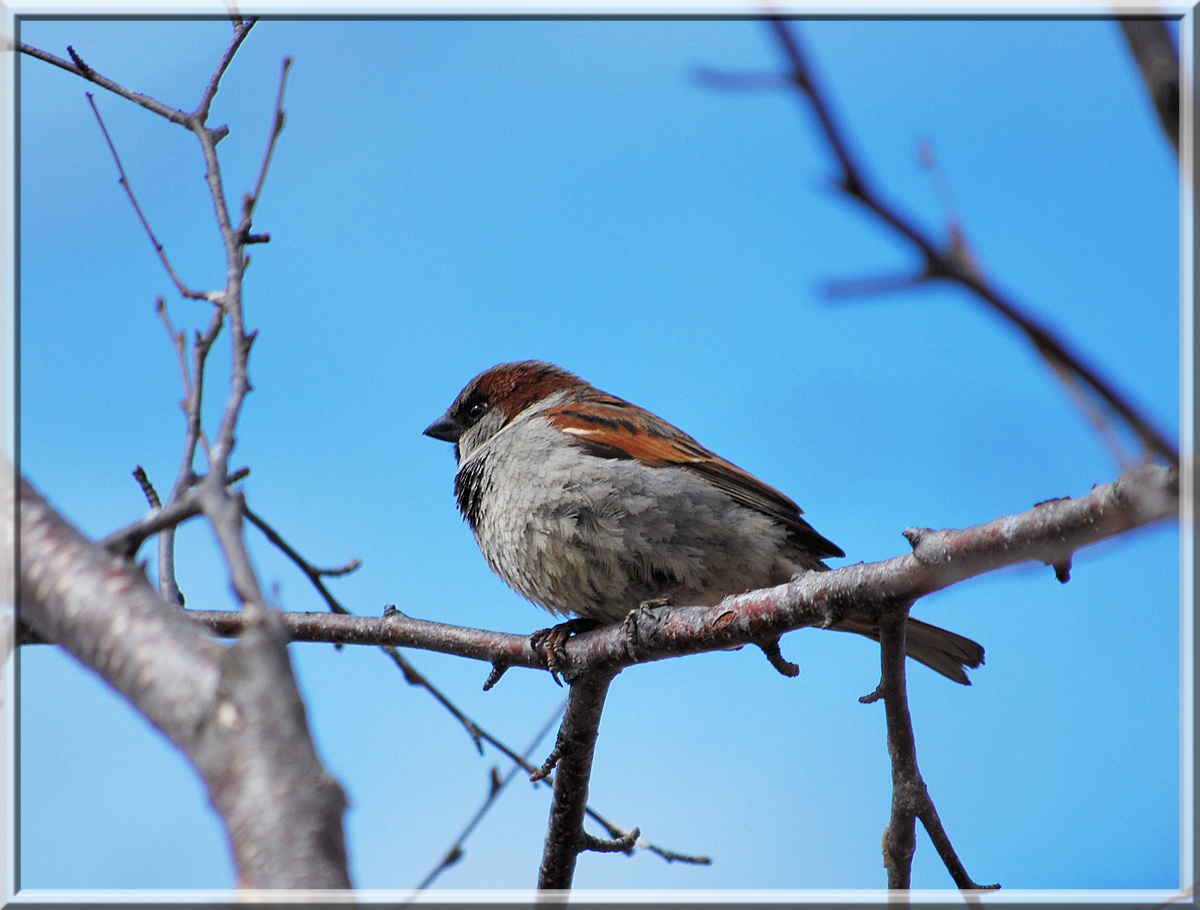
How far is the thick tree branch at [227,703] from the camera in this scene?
4.50 feet

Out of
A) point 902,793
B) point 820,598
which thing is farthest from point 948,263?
point 902,793

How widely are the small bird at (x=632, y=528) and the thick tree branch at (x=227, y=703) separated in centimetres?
245

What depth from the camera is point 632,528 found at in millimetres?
4336

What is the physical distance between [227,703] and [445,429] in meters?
4.33

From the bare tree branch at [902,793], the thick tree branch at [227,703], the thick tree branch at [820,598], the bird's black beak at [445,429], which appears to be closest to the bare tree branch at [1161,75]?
the thick tree branch at [820,598]

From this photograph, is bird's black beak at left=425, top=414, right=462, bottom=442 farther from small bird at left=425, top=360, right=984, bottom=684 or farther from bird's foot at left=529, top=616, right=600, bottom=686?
bird's foot at left=529, top=616, right=600, bottom=686

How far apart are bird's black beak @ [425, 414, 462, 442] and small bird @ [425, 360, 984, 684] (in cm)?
88

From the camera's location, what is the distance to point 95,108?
3.18 meters

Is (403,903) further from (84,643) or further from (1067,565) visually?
(1067,565)

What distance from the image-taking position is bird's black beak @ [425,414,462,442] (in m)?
5.80

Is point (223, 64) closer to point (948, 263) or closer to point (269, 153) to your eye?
point (269, 153)

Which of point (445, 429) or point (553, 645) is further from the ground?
point (445, 429)

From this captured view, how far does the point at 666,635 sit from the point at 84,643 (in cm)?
186

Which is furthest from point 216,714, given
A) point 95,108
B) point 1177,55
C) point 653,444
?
point 653,444
